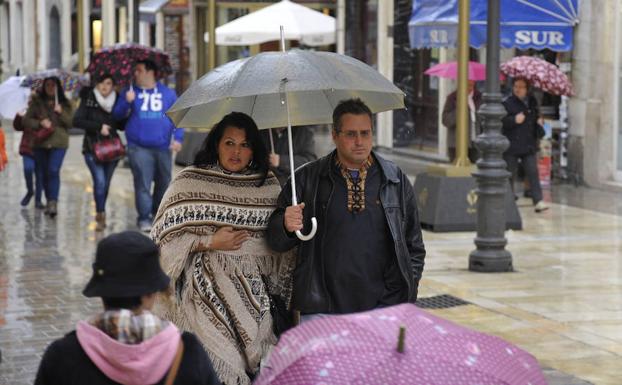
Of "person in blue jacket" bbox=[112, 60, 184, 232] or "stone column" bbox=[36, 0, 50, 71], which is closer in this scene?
"person in blue jacket" bbox=[112, 60, 184, 232]

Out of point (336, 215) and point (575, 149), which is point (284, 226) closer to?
point (336, 215)

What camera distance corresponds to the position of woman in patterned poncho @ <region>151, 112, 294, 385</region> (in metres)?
5.83

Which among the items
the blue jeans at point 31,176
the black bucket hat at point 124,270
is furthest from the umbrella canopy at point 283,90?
the blue jeans at point 31,176

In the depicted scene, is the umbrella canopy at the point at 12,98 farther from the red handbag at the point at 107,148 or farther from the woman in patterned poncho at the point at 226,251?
the woman in patterned poncho at the point at 226,251

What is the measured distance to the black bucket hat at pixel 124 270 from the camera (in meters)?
3.70

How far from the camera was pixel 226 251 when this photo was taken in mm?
5867

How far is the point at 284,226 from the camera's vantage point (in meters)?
5.75


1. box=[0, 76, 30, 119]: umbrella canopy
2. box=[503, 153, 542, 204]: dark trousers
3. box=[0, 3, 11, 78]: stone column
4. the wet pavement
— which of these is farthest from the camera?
box=[0, 3, 11, 78]: stone column

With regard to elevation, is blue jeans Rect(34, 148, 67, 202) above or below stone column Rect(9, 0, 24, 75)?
below

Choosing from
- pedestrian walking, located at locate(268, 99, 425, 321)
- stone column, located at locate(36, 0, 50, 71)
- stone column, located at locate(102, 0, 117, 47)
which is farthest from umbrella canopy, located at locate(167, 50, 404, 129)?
stone column, located at locate(36, 0, 50, 71)

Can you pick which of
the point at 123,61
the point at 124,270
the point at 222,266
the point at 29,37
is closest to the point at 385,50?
the point at 123,61

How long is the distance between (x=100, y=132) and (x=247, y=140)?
9.12 m

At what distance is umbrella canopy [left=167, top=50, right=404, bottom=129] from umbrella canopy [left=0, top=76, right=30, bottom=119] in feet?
37.7

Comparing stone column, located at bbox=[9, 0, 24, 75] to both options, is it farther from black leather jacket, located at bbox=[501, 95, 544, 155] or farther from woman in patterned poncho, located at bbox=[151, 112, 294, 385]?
woman in patterned poncho, located at bbox=[151, 112, 294, 385]
